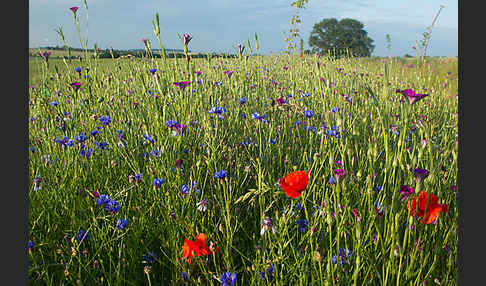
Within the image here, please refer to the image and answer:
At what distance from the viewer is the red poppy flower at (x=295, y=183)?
0.99m

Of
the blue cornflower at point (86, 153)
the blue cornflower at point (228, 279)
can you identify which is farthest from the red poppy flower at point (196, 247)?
the blue cornflower at point (86, 153)

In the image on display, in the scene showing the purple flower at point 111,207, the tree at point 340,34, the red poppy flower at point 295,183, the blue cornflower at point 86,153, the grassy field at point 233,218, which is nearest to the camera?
the red poppy flower at point 295,183

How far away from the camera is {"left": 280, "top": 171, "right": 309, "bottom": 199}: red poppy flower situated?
3.25ft

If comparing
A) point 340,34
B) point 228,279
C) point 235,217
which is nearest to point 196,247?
point 228,279

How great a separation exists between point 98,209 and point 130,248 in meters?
0.39

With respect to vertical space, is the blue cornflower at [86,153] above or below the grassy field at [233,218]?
above

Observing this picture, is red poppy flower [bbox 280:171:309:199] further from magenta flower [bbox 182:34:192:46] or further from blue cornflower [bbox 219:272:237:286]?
magenta flower [bbox 182:34:192:46]

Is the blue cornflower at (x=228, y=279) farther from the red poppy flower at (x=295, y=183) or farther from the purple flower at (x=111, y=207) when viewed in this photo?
the purple flower at (x=111, y=207)

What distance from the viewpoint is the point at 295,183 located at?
3.28 feet

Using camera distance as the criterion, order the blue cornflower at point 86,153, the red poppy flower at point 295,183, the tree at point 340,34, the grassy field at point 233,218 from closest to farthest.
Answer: the red poppy flower at point 295,183
the grassy field at point 233,218
the blue cornflower at point 86,153
the tree at point 340,34

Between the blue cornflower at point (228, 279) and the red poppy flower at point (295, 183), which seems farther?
the blue cornflower at point (228, 279)
